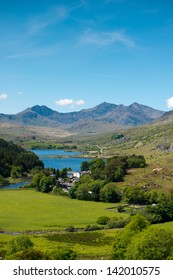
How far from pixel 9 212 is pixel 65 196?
129 ft

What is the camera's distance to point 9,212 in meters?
104

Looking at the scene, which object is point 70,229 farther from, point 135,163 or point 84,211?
point 135,163

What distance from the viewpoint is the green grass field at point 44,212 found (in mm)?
90750

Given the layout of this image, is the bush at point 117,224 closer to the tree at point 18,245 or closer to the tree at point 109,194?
the tree at point 109,194

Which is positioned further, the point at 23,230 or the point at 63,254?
the point at 23,230

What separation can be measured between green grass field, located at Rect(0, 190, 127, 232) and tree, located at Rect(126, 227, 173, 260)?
49933 millimetres

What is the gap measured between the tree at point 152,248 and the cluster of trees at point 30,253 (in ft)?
28.2

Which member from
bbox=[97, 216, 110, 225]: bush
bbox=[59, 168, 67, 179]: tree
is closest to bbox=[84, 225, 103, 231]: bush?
bbox=[97, 216, 110, 225]: bush

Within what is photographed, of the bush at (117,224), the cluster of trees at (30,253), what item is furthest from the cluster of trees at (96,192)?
the cluster of trees at (30,253)

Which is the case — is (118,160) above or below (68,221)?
above

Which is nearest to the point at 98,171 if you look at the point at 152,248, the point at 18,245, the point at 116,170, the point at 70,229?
the point at 116,170

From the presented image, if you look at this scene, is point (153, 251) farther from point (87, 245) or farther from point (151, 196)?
point (151, 196)

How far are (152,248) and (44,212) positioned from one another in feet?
238
